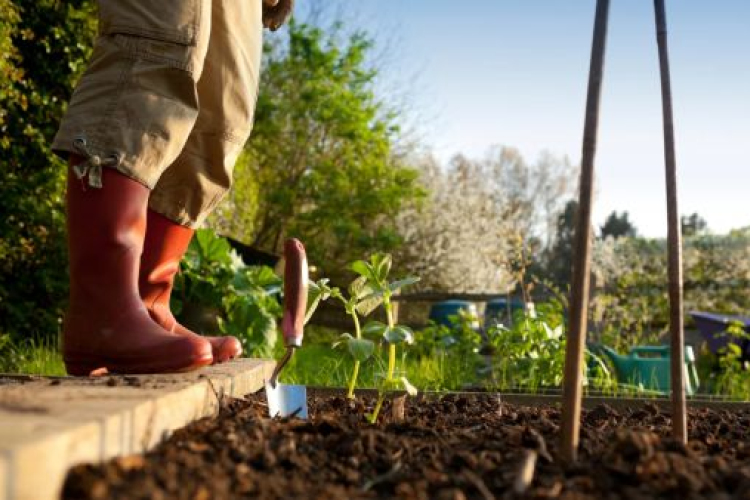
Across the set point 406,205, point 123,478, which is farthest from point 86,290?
point 406,205

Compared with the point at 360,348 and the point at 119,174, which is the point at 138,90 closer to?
the point at 119,174

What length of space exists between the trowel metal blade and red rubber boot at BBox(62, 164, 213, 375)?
0.16 meters

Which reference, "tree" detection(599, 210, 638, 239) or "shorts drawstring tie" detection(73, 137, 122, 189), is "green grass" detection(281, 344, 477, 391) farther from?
"tree" detection(599, 210, 638, 239)

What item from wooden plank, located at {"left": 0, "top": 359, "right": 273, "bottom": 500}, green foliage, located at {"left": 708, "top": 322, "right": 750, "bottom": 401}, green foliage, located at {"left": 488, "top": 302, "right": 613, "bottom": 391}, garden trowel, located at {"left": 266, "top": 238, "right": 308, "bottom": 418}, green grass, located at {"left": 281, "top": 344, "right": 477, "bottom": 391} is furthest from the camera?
green foliage, located at {"left": 708, "top": 322, "right": 750, "bottom": 401}

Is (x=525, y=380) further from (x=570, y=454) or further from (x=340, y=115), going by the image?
(x=340, y=115)

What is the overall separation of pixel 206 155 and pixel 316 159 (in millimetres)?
8203

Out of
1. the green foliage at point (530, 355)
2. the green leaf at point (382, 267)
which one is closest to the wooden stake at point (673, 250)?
the green leaf at point (382, 267)

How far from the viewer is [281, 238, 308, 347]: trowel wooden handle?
4.57 feet

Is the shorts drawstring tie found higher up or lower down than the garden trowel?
higher up

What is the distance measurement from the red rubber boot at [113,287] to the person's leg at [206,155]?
29cm

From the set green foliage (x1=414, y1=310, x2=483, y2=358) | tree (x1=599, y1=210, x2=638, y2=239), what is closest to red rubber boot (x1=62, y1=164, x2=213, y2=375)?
green foliage (x1=414, y1=310, x2=483, y2=358)

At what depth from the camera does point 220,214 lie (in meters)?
8.05

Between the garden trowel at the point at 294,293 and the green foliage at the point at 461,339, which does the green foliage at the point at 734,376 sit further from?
the garden trowel at the point at 294,293

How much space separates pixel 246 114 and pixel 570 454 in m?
1.19
